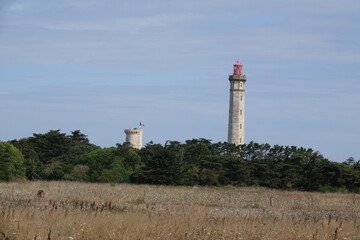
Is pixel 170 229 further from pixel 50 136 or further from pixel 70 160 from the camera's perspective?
pixel 50 136

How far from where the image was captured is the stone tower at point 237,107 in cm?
8044

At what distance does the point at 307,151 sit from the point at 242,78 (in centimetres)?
2359

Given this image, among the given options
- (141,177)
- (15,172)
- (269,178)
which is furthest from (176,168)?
(15,172)

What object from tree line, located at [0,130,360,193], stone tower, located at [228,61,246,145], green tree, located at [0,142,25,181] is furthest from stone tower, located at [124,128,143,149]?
green tree, located at [0,142,25,181]

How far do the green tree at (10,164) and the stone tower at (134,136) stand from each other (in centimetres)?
4375

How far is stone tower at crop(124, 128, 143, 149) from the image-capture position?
88250 mm

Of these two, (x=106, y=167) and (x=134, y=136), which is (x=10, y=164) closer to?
(x=106, y=167)

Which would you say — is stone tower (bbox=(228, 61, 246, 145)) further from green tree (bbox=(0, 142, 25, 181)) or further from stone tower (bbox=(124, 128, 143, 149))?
green tree (bbox=(0, 142, 25, 181))

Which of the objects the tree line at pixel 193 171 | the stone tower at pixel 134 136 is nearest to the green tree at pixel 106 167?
the tree line at pixel 193 171

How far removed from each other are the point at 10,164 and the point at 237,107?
43312 mm

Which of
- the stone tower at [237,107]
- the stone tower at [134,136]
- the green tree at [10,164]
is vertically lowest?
the green tree at [10,164]

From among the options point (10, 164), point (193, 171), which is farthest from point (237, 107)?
point (10, 164)

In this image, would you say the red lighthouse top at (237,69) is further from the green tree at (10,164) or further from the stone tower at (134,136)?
the green tree at (10,164)

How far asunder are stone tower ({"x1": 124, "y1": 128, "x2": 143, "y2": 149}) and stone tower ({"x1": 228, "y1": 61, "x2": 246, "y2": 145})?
14.1m
